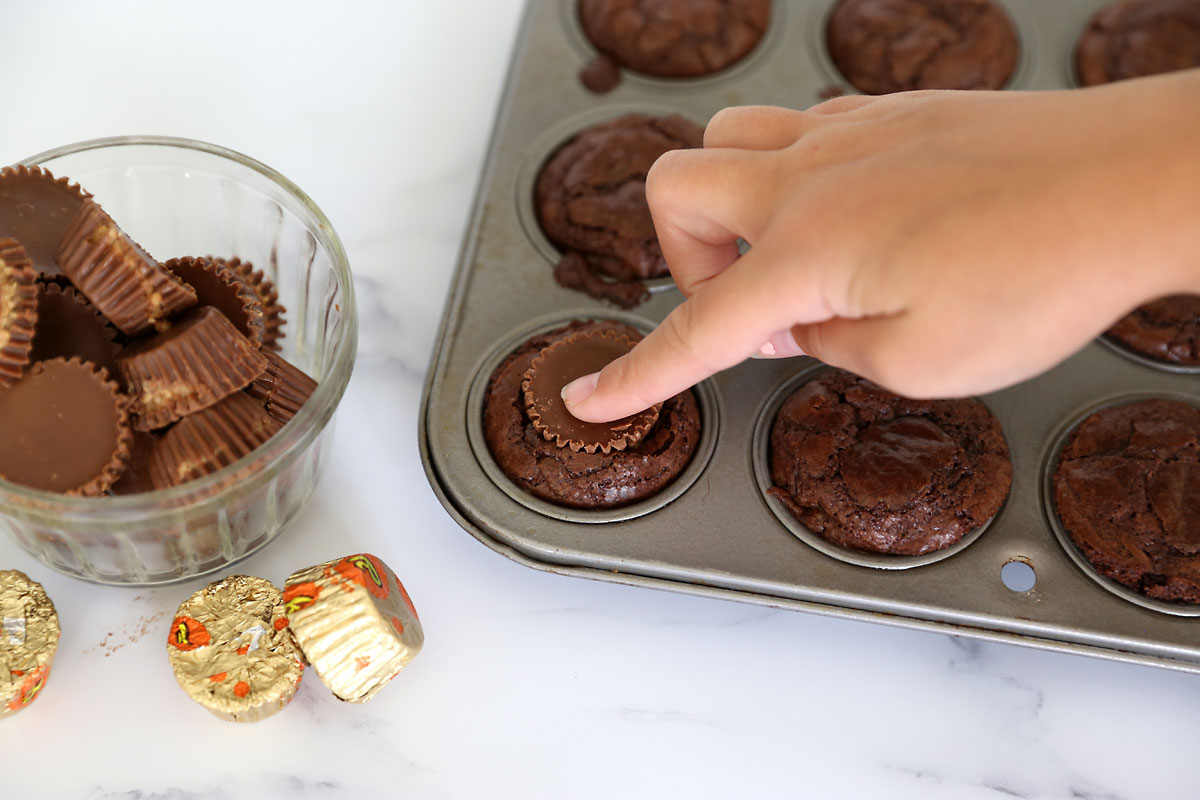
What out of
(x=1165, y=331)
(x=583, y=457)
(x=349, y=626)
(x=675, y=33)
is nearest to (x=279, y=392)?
(x=349, y=626)

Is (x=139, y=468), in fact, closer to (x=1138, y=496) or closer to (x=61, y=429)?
(x=61, y=429)

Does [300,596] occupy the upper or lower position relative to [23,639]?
upper

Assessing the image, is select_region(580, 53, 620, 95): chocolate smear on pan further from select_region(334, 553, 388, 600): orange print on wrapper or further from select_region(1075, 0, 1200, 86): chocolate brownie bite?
select_region(334, 553, 388, 600): orange print on wrapper

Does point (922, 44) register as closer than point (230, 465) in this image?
No

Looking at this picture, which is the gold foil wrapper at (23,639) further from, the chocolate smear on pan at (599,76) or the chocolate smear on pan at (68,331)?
the chocolate smear on pan at (599,76)

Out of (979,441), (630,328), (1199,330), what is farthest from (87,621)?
(1199,330)

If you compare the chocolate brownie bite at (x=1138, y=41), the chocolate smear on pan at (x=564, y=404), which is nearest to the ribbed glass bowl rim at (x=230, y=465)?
the chocolate smear on pan at (x=564, y=404)

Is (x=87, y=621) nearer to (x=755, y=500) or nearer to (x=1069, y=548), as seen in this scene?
(x=755, y=500)
